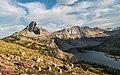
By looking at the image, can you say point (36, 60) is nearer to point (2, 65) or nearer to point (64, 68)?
point (64, 68)

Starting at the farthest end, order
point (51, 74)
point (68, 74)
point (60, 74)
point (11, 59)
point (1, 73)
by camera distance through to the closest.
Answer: point (11, 59)
point (68, 74)
point (60, 74)
point (51, 74)
point (1, 73)

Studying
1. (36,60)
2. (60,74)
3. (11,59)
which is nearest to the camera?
(60,74)

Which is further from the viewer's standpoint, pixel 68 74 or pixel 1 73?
pixel 68 74

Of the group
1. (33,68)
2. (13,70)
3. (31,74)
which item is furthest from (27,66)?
(31,74)

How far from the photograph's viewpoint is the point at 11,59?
4572cm

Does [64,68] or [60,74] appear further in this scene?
[64,68]

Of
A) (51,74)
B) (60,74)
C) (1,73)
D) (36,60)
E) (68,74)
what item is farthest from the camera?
(36,60)

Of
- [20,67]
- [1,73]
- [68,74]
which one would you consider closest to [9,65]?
[20,67]

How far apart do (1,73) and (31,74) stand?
3.81 metres

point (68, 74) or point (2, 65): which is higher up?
point (2, 65)

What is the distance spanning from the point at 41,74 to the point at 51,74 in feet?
6.63

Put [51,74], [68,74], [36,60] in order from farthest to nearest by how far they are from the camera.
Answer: [36,60], [68,74], [51,74]

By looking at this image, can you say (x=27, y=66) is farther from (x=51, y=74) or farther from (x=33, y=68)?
(x=51, y=74)

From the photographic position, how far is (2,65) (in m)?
37.2
